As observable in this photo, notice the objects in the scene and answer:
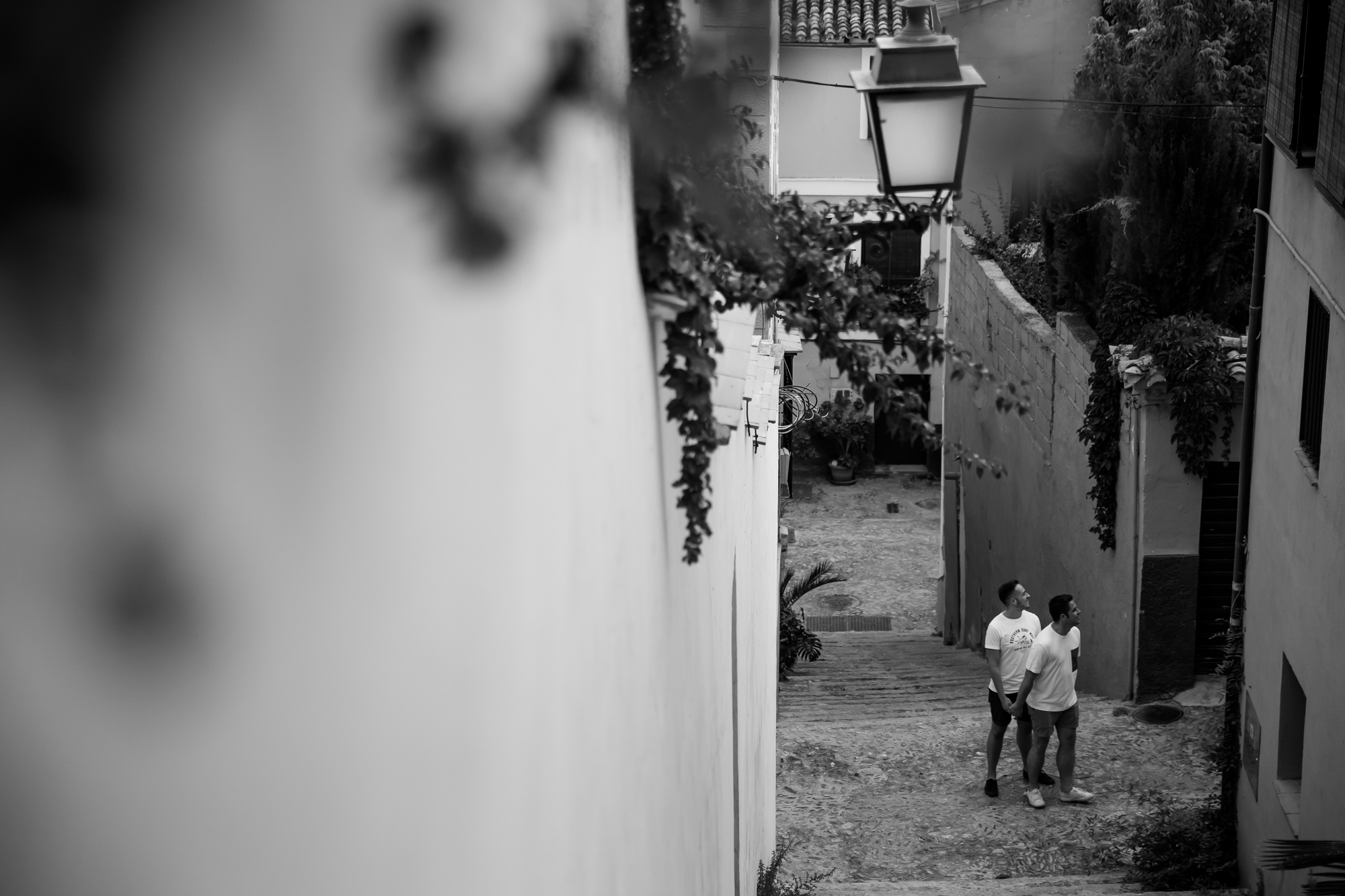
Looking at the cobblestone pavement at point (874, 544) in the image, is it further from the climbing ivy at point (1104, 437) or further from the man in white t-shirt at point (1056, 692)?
the man in white t-shirt at point (1056, 692)

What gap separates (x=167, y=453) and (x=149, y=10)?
0.84 feet

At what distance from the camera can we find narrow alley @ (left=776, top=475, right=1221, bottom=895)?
7.58 m

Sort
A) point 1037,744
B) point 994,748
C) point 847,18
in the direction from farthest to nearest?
point 847,18 < point 994,748 < point 1037,744

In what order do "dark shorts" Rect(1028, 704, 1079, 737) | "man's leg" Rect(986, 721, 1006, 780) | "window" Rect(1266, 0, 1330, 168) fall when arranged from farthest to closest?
"man's leg" Rect(986, 721, 1006, 780) < "dark shorts" Rect(1028, 704, 1079, 737) < "window" Rect(1266, 0, 1330, 168)

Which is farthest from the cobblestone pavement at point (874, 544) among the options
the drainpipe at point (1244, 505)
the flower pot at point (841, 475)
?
the drainpipe at point (1244, 505)

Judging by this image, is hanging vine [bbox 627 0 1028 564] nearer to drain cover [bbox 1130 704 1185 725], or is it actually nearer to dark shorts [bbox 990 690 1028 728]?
dark shorts [bbox 990 690 1028 728]

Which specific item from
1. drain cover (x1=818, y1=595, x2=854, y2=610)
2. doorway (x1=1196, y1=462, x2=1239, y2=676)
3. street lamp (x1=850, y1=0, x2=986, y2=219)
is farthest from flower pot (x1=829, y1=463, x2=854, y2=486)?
street lamp (x1=850, y1=0, x2=986, y2=219)

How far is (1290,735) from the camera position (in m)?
6.68

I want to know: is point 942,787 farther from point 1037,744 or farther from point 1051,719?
point 1051,719

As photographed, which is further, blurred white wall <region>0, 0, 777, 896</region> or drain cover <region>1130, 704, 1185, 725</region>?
drain cover <region>1130, 704, 1185, 725</region>

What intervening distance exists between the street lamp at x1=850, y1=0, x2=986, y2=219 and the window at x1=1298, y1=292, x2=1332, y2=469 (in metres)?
3.42

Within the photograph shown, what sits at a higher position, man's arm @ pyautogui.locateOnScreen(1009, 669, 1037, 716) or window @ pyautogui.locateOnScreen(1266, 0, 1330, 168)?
window @ pyautogui.locateOnScreen(1266, 0, 1330, 168)

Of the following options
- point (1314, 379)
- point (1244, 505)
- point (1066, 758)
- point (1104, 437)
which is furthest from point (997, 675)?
point (1104, 437)

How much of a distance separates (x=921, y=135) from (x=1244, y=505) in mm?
5081
